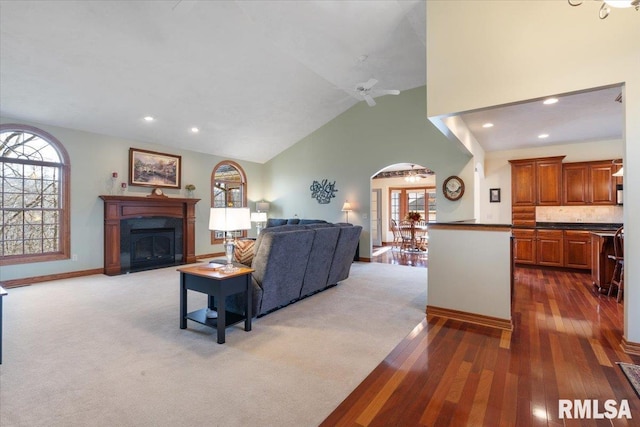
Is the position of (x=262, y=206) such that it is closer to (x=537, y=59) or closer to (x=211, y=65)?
(x=211, y=65)

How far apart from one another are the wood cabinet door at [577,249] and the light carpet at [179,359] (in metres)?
3.70

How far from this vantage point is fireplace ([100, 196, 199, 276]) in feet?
19.3

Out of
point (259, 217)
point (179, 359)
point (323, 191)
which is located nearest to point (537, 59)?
point (179, 359)

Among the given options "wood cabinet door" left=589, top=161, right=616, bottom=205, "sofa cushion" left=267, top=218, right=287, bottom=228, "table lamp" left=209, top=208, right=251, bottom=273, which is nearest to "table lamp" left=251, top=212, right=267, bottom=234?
"sofa cushion" left=267, top=218, right=287, bottom=228

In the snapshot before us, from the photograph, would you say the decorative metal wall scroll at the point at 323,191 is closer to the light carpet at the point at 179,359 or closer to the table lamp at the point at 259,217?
the table lamp at the point at 259,217

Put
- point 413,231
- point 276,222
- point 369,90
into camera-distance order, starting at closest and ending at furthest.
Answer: point 369,90 < point 276,222 < point 413,231

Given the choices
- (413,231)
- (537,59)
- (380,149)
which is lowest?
(413,231)

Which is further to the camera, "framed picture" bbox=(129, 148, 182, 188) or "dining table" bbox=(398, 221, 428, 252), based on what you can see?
"dining table" bbox=(398, 221, 428, 252)

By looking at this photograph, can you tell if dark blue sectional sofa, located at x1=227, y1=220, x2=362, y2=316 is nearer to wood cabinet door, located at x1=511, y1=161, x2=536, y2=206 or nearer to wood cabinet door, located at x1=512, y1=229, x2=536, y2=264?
wood cabinet door, located at x1=512, y1=229, x2=536, y2=264

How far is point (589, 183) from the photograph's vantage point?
19.3 feet

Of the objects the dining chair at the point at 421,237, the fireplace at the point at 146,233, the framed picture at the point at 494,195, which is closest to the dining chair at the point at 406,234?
the dining chair at the point at 421,237

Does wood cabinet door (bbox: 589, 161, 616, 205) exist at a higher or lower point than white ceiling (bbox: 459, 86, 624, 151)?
lower

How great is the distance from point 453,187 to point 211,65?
5.18 m

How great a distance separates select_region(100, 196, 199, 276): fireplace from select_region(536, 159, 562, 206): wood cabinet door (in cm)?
755
